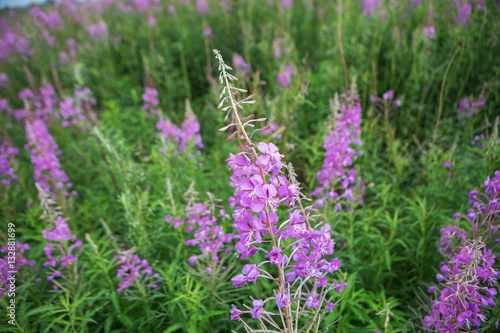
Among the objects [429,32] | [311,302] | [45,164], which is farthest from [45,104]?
[429,32]

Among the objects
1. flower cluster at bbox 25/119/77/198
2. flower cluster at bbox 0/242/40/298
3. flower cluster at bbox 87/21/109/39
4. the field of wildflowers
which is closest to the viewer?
the field of wildflowers

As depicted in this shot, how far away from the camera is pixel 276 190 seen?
1.27 metres

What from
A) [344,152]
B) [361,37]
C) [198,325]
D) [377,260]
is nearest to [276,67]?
[361,37]

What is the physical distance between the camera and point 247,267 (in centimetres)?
127

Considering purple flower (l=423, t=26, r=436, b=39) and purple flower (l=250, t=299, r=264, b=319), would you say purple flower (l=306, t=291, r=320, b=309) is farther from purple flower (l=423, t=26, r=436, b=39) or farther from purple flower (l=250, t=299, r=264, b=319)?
purple flower (l=423, t=26, r=436, b=39)

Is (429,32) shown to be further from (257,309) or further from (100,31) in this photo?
(100,31)

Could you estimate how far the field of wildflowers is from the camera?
5.09 feet

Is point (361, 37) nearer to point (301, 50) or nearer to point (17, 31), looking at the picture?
point (301, 50)

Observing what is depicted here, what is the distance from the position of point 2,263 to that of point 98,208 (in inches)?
54.1

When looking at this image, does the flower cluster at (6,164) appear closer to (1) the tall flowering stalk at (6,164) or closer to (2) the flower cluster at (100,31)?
(1) the tall flowering stalk at (6,164)

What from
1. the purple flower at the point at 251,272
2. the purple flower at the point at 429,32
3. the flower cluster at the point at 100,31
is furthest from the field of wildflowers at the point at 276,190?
the flower cluster at the point at 100,31

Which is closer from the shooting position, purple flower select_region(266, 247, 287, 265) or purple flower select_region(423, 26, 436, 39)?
purple flower select_region(266, 247, 287, 265)

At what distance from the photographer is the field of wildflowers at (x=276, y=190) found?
1.55 meters

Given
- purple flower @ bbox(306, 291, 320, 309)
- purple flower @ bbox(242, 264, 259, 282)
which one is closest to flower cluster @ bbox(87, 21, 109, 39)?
purple flower @ bbox(242, 264, 259, 282)
